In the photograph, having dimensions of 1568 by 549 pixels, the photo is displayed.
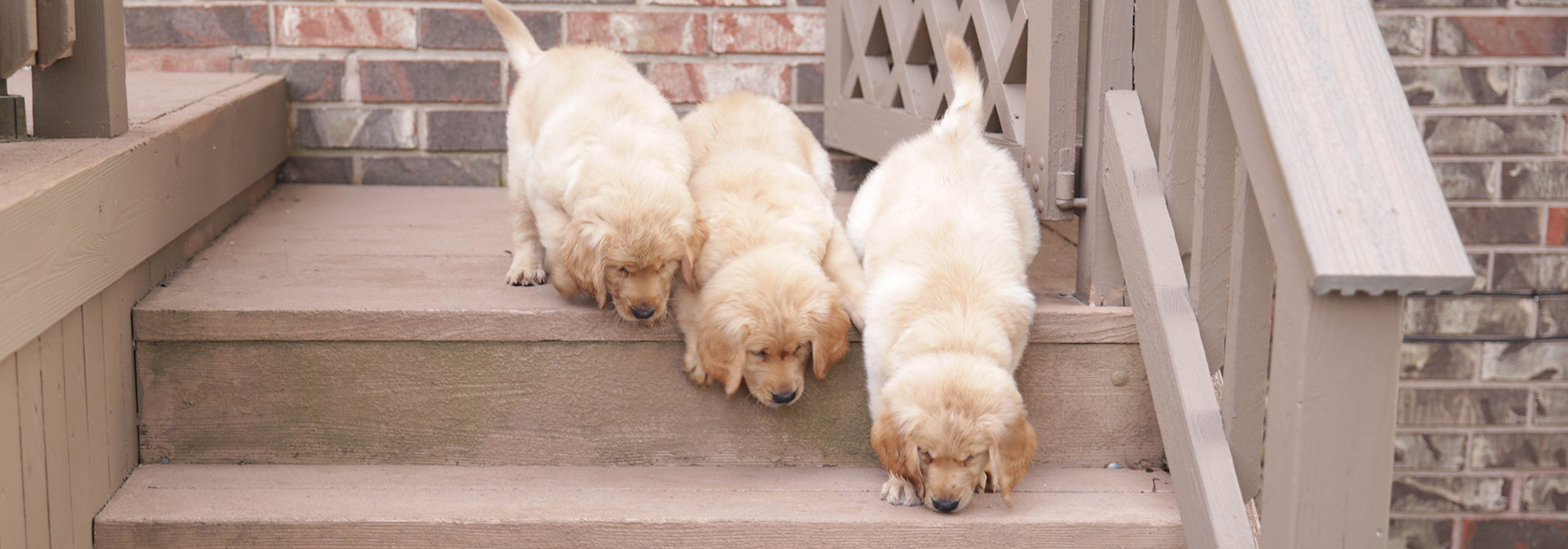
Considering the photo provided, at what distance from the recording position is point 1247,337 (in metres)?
1.97

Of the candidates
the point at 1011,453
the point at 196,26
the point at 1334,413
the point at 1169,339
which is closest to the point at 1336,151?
the point at 1334,413

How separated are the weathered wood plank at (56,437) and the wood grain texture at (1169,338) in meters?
1.93

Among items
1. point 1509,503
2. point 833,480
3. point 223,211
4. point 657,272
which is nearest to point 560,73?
point 657,272

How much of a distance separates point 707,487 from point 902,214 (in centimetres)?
73

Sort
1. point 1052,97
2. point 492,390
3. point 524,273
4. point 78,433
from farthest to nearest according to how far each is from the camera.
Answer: point 524,273
point 1052,97
point 492,390
point 78,433

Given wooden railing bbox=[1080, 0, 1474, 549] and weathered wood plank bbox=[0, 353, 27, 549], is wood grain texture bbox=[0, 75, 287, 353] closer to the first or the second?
weathered wood plank bbox=[0, 353, 27, 549]

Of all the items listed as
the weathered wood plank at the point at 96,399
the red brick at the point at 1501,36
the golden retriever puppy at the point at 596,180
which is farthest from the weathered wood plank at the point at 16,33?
the red brick at the point at 1501,36

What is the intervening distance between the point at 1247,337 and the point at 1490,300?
5.36 ft

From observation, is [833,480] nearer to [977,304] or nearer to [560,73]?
[977,304]

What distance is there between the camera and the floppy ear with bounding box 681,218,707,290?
7.75 feet

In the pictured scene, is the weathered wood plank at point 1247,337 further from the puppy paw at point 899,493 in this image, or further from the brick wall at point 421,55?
the brick wall at point 421,55

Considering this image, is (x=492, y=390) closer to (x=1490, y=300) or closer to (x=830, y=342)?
(x=830, y=342)

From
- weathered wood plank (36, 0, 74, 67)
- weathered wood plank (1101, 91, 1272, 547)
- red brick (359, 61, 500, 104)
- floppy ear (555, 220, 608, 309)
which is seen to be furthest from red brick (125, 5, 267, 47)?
weathered wood plank (1101, 91, 1272, 547)

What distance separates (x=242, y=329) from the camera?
2.35 m
